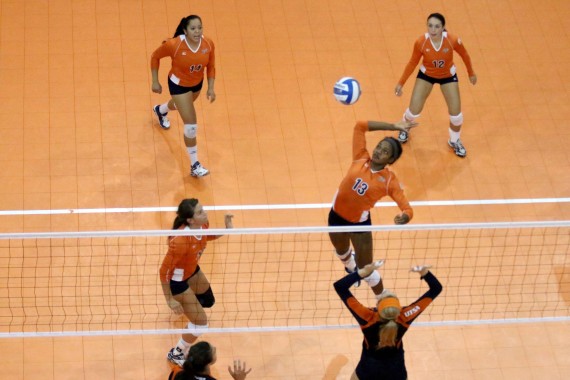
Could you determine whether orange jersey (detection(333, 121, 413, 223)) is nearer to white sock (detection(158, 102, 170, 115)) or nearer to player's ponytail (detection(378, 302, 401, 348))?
player's ponytail (detection(378, 302, 401, 348))

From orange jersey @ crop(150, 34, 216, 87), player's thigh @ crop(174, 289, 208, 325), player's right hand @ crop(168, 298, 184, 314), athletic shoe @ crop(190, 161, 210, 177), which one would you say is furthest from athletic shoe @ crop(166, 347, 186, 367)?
orange jersey @ crop(150, 34, 216, 87)

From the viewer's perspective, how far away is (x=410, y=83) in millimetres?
15234

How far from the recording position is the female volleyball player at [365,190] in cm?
1072

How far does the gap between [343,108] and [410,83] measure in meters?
1.22

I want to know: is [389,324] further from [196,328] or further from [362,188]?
[196,328]

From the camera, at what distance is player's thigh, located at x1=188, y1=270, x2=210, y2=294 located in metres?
10.9

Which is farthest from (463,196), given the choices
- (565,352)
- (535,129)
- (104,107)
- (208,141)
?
(104,107)

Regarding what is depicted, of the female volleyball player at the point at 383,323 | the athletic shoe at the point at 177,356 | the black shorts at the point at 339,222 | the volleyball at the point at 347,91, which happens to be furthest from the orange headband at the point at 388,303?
the volleyball at the point at 347,91

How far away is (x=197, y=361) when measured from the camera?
28.8 feet

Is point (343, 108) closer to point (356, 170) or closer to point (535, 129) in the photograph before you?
point (535, 129)

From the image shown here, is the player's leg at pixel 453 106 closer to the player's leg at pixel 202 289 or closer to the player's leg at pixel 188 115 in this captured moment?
the player's leg at pixel 188 115

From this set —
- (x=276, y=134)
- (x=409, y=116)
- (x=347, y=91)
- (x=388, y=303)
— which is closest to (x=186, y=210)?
(x=388, y=303)

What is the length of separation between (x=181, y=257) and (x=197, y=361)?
175cm

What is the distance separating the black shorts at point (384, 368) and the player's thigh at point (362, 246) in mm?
1916
